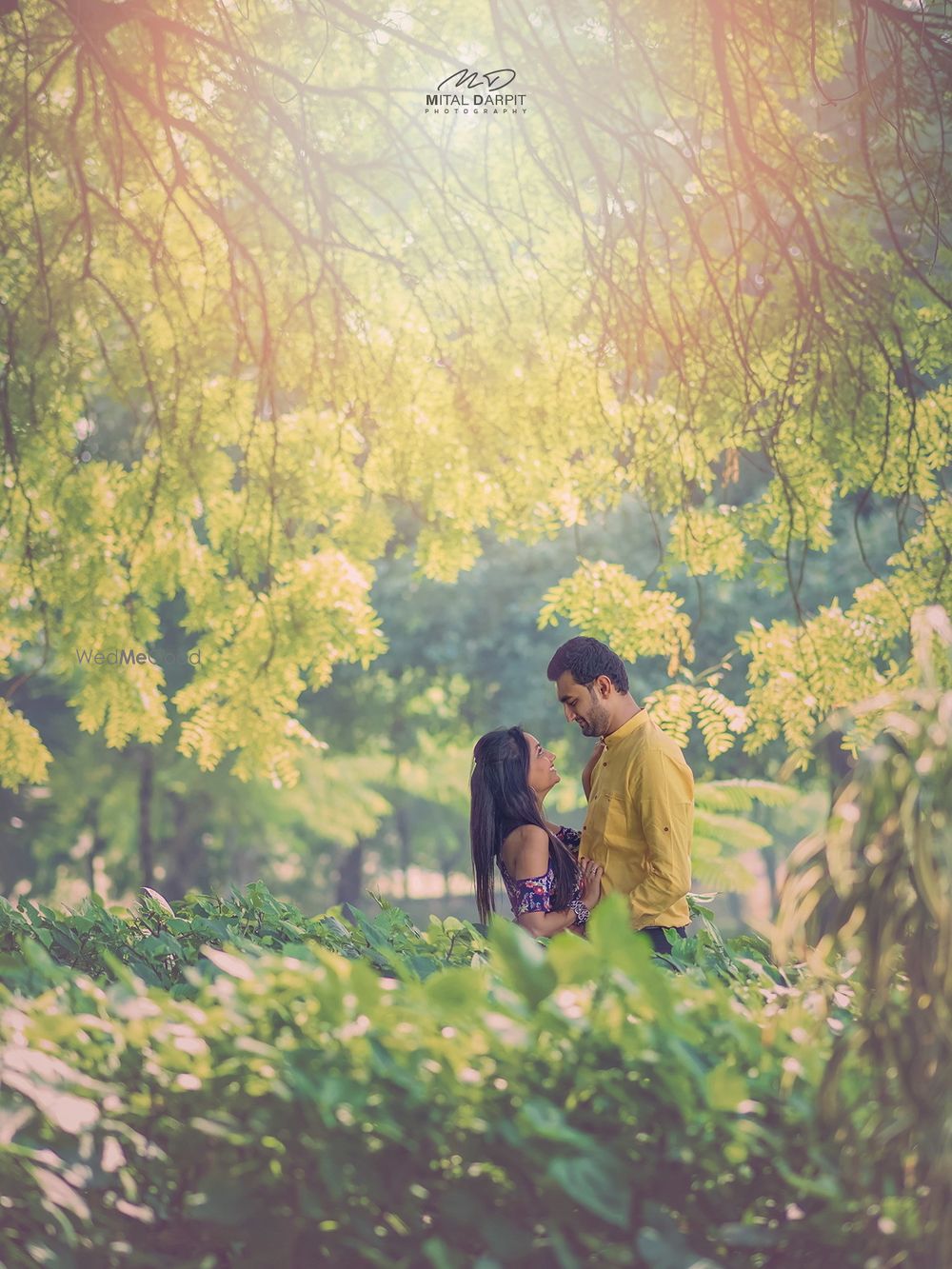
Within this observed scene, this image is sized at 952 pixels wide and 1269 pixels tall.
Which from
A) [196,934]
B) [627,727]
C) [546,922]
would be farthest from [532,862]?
[196,934]

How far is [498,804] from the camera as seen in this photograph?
15.1 feet

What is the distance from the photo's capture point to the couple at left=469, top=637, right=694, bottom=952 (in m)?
4.49

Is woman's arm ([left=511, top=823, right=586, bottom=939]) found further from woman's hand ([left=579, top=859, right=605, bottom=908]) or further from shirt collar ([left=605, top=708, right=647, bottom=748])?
shirt collar ([left=605, top=708, right=647, bottom=748])

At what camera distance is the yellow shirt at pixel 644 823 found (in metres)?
4.37

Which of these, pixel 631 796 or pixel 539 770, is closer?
pixel 631 796

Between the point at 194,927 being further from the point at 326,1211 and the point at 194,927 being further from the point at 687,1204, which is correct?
the point at 687,1204

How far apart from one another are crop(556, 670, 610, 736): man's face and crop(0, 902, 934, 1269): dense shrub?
209cm

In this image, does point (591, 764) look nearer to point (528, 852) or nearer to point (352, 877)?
point (528, 852)

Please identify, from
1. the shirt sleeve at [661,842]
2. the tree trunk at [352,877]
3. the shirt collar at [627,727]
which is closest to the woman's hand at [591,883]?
the shirt sleeve at [661,842]

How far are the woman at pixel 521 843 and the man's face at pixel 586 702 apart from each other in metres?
0.20

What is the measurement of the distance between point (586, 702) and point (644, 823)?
1.56 ft

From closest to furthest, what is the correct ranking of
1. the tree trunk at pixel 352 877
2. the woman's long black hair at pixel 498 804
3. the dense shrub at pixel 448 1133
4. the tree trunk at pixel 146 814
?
the dense shrub at pixel 448 1133 → the woman's long black hair at pixel 498 804 → the tree trunk at pixel 146 814 → the tree trunk at pixel 352 877

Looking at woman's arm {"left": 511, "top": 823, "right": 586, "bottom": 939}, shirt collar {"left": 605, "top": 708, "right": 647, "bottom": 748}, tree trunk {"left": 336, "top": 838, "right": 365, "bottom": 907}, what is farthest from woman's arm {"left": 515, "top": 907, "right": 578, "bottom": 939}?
tree trunk {"left": 336, "top": 838, "right": 365, "bottom": 907}

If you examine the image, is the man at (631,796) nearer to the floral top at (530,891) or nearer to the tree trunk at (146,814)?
the floral top at (530,891)
